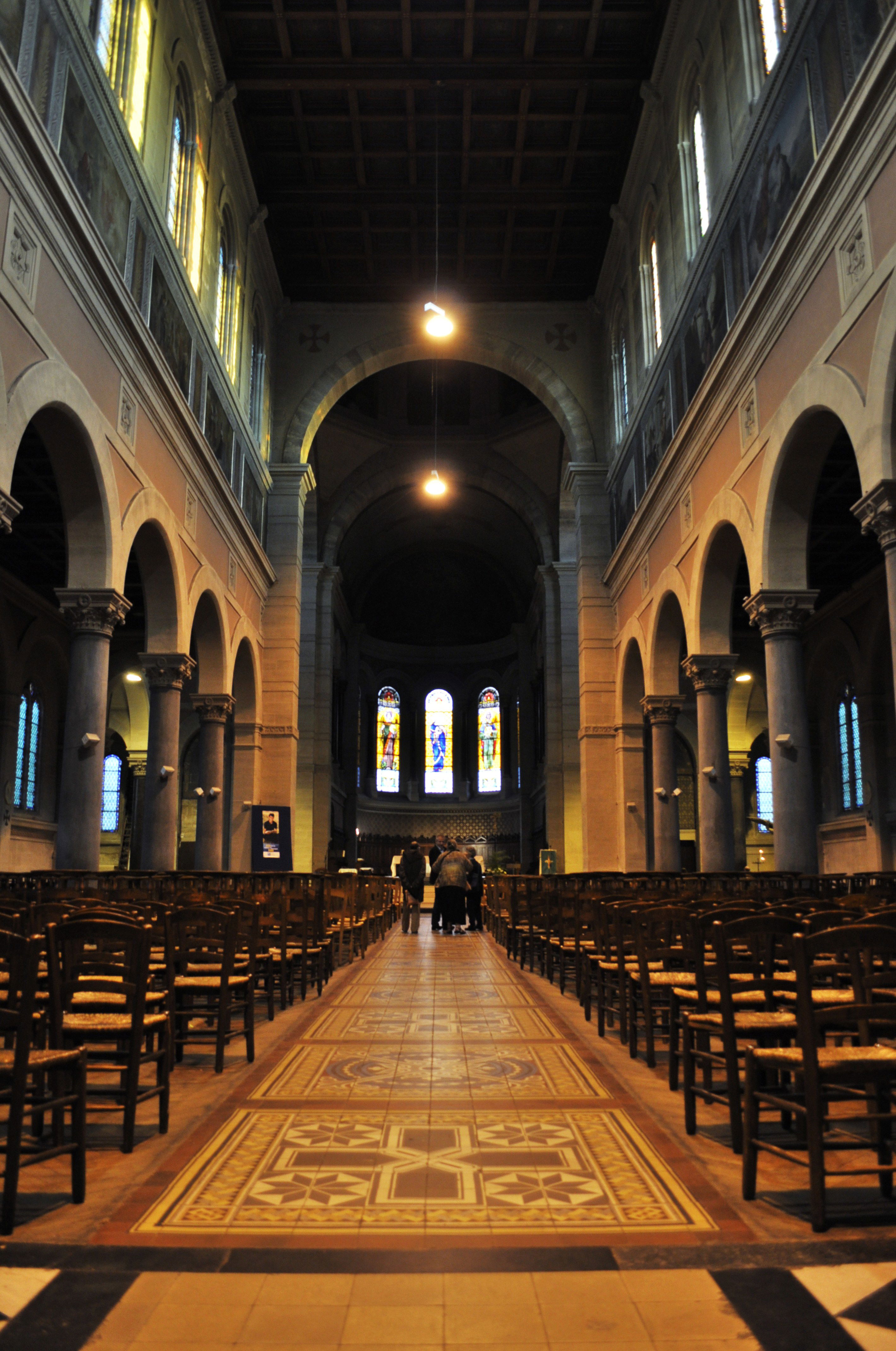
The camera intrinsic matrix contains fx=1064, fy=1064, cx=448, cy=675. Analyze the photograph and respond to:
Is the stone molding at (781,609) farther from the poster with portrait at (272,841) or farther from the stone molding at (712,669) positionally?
the poster with portrait at (272,841)

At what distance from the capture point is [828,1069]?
3885 millimetres

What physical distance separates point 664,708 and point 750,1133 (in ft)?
58.4

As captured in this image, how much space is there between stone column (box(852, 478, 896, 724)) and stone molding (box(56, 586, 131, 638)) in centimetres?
942

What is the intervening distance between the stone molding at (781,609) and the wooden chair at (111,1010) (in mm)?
10559

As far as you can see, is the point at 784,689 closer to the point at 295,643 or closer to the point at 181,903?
the point at 181,903

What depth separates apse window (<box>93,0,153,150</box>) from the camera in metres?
14.2

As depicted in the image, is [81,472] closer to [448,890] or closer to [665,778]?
[448,890]

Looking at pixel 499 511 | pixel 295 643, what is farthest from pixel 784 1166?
pixel 499 511

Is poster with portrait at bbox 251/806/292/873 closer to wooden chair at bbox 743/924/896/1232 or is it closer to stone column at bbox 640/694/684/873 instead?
stone column at bbox 640/694/684/873

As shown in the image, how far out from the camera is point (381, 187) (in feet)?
77.2

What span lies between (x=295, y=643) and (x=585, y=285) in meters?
11.7

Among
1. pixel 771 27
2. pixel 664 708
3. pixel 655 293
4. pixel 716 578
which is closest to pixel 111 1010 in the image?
pixel 716 578

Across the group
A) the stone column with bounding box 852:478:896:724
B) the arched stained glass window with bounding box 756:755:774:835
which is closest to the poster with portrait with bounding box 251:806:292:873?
the stone column with bounding box 852:478:896:724

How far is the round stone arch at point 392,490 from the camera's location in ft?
117
